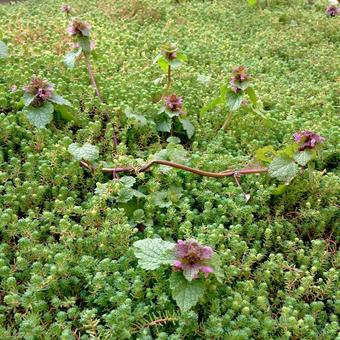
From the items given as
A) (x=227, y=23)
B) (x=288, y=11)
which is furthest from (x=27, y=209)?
(x=288, y=11)

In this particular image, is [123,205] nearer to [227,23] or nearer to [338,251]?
[338,251]

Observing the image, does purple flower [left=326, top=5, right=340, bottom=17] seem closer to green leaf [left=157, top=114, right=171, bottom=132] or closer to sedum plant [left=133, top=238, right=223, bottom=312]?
green leaf [left=157, top=114, right=171, bottom=132]

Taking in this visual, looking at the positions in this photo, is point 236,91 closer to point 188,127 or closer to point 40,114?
point 188,127

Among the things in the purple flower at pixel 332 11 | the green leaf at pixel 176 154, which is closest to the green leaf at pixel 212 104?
the green leaf at pixel 176 154

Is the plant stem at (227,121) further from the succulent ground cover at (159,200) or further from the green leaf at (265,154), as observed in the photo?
the green leaf at (265,154)

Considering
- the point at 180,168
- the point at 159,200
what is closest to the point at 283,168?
the point at 180,168
